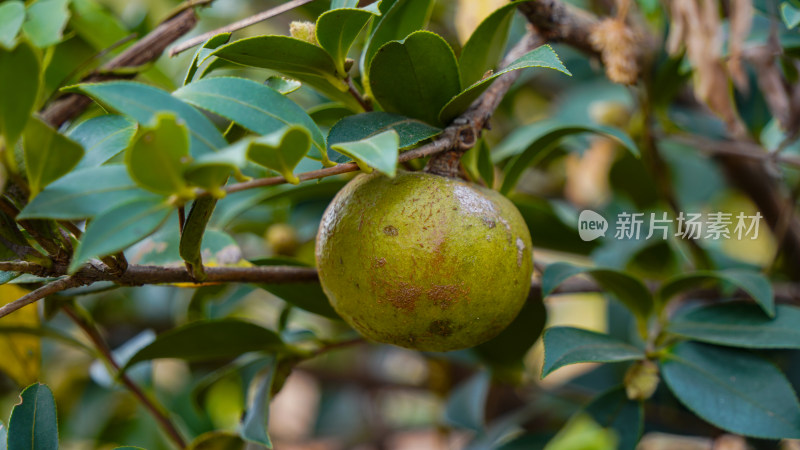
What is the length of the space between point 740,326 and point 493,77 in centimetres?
42

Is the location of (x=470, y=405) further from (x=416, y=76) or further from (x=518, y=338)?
(x=416, y=76)

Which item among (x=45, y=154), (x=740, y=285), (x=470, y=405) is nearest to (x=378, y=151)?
(x=45, y=154)

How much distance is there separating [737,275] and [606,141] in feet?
2.33

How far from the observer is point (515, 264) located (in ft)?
1.67

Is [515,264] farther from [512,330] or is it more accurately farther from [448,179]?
[512,330]

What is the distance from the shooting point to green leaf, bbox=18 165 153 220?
1.21 feet

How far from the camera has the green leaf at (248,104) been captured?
420 mm

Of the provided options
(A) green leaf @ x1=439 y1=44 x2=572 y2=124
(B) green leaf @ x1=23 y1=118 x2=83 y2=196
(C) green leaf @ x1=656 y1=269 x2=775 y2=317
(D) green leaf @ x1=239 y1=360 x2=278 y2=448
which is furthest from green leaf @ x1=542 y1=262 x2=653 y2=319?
(B) green leaf @ x1=23 y1=118 x2=83 y2=196

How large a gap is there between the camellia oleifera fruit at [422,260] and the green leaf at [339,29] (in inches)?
4.1

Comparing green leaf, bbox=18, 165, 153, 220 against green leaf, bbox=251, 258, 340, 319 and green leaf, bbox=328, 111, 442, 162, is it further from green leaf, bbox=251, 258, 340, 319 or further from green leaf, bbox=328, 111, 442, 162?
green leaf, bbox=251, 258, 340, 319

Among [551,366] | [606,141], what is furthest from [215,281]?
[606,141]

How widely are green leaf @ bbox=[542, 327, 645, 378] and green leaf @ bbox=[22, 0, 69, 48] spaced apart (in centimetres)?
46

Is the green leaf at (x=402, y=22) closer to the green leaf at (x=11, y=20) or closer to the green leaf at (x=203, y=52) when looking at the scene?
the green leaf at (x=203, y=52)

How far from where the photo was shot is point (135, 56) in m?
0.73
